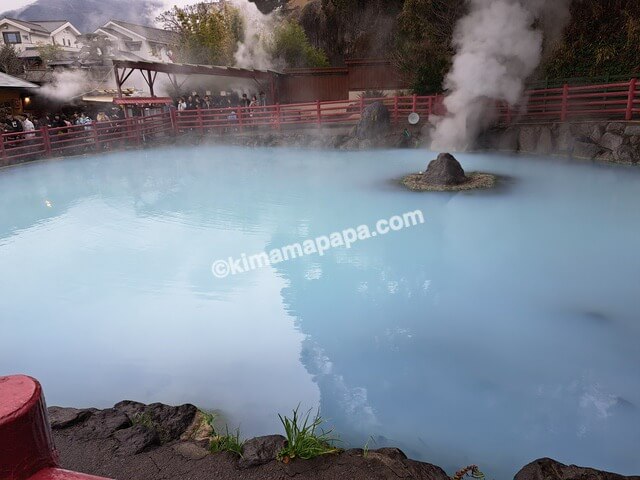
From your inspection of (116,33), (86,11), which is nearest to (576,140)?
(116,33)

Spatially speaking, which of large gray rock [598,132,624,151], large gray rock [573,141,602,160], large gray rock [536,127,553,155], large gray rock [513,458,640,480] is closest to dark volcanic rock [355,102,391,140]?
large gray rock [536,127,553,155]

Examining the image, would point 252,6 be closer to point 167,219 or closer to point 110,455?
point 167,219

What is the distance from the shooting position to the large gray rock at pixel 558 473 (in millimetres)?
2709

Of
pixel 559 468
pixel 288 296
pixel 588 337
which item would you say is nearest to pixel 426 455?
pixel 559 468

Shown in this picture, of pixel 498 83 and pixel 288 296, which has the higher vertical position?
pixel 498 83

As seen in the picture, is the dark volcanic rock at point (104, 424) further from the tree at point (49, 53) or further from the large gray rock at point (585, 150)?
the tree at point (49, 53)

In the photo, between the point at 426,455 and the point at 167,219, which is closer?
the point at 426,455

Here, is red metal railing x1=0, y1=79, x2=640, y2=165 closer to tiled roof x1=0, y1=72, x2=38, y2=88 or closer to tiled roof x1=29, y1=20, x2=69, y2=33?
tiled roof x1=0, y1=72, x2=38, y2=88

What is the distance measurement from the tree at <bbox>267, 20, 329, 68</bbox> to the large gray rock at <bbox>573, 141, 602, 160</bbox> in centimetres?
1963

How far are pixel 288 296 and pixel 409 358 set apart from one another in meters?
1.95

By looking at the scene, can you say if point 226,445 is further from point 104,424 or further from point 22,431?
point 22,431

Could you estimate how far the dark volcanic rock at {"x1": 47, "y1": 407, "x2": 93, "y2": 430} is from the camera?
3199mm

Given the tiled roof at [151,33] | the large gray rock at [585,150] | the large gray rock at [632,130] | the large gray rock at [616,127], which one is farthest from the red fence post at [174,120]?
the tiled roof at [151,33]

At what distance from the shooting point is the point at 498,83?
1542 centimetres
